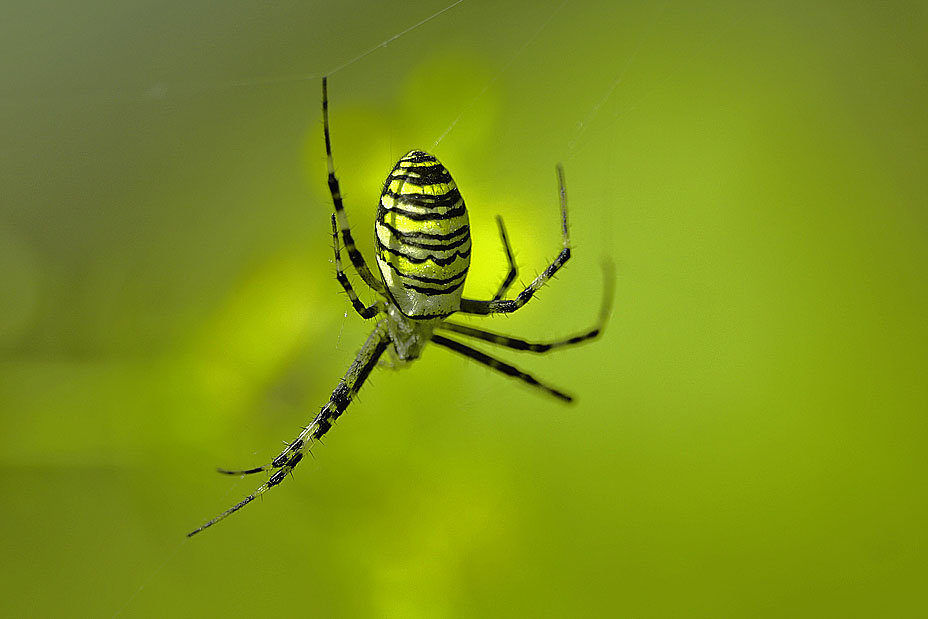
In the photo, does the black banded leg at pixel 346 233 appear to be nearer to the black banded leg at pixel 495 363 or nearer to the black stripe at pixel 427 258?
the black stripe at pixel 427 258

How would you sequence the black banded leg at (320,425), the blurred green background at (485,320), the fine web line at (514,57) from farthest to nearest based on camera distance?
the fine web line at (514,57) < the blurred green background at (485,320) < the black banded leg at (320,425)

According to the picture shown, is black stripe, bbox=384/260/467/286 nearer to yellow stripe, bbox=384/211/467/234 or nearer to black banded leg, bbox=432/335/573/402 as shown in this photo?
yellow stripe, bbox=384/211/467/234

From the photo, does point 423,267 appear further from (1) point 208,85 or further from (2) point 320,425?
(1) point 208,85

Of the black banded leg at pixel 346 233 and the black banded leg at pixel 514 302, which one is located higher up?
the black banded leg at pixel 346 233

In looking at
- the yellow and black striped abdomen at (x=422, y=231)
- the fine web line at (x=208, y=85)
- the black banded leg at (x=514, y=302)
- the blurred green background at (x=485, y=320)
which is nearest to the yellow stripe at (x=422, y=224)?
the yellow and black striped abdomen at (x=422, y=231)

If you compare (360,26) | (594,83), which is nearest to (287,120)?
(360,26)

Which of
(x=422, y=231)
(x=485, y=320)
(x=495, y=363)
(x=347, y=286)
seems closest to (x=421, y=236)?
(x=422, y=231)

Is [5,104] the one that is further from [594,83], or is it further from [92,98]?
[594,83]

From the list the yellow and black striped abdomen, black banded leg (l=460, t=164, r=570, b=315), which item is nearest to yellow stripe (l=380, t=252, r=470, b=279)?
the yellow and black striped abdomen
